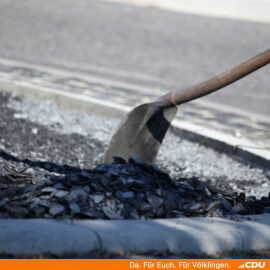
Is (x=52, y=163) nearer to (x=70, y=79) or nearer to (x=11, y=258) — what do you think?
(x=11, y=258)

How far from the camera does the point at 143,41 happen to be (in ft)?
35.3

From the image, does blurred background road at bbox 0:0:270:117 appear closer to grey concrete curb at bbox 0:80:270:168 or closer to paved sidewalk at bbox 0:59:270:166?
paved sidewalk at bbox 0:59:270:166

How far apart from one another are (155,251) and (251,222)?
0.69 meters

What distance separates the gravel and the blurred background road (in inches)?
108

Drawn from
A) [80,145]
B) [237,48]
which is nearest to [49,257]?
[80,145]

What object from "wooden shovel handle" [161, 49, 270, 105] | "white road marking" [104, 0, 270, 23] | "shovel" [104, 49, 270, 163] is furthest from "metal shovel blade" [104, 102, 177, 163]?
"white road marking" [104, 0, 270, 23]

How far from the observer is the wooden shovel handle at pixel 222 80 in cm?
374

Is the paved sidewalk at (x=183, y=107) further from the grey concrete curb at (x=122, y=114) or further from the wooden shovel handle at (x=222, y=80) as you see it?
the wooden shovel handle at (x=222, y=80)

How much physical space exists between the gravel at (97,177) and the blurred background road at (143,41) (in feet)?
9.02

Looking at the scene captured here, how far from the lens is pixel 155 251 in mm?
2559

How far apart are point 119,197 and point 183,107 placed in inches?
171

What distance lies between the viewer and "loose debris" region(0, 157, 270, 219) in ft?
9.20
